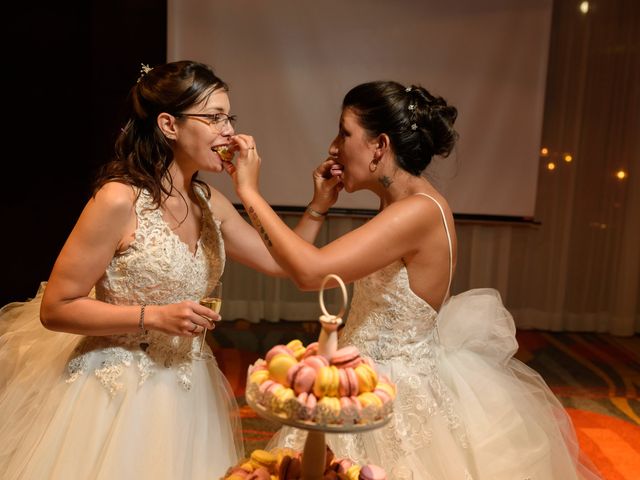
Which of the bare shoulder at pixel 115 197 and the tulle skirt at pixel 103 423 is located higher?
the bare shoulder at pixel 115 197

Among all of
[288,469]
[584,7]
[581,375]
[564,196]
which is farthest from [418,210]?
[584,7]

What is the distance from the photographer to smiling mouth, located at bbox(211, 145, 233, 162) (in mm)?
2059

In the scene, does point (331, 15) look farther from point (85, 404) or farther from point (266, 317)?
point (85, 404)

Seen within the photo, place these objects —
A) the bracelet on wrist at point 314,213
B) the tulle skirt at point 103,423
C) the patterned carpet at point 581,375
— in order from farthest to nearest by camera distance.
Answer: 1. the patterned carpet at point 581,375
2. the bracelet on wrist at point 314,213
3. the tulle skirt at point 103,423

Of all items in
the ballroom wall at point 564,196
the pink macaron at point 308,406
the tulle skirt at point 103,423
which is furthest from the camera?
the ballroom wall at point 564,196

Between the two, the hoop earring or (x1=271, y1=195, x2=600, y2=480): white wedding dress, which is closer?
(x1=271, y1=195, x2=600, y2=480): white wedding dress

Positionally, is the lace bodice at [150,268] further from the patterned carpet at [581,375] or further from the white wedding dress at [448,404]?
the patterned carpet at [581,375]

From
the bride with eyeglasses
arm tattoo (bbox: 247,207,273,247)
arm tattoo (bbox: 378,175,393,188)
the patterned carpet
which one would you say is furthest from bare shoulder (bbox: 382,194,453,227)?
the patterned carpet

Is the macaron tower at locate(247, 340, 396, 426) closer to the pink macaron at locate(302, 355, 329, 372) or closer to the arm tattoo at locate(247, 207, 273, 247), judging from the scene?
the pink macaron at locate(302, 355, 329, 372)

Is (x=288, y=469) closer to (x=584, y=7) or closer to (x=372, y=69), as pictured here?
(x=372, y=69)

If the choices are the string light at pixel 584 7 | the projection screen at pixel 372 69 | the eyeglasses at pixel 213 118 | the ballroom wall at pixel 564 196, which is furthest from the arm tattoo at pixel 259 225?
the string light at pixel 584 7

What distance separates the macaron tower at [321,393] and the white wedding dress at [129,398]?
0.55 m

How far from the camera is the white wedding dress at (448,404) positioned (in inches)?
74.4

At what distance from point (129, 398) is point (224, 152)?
2.54 ft
